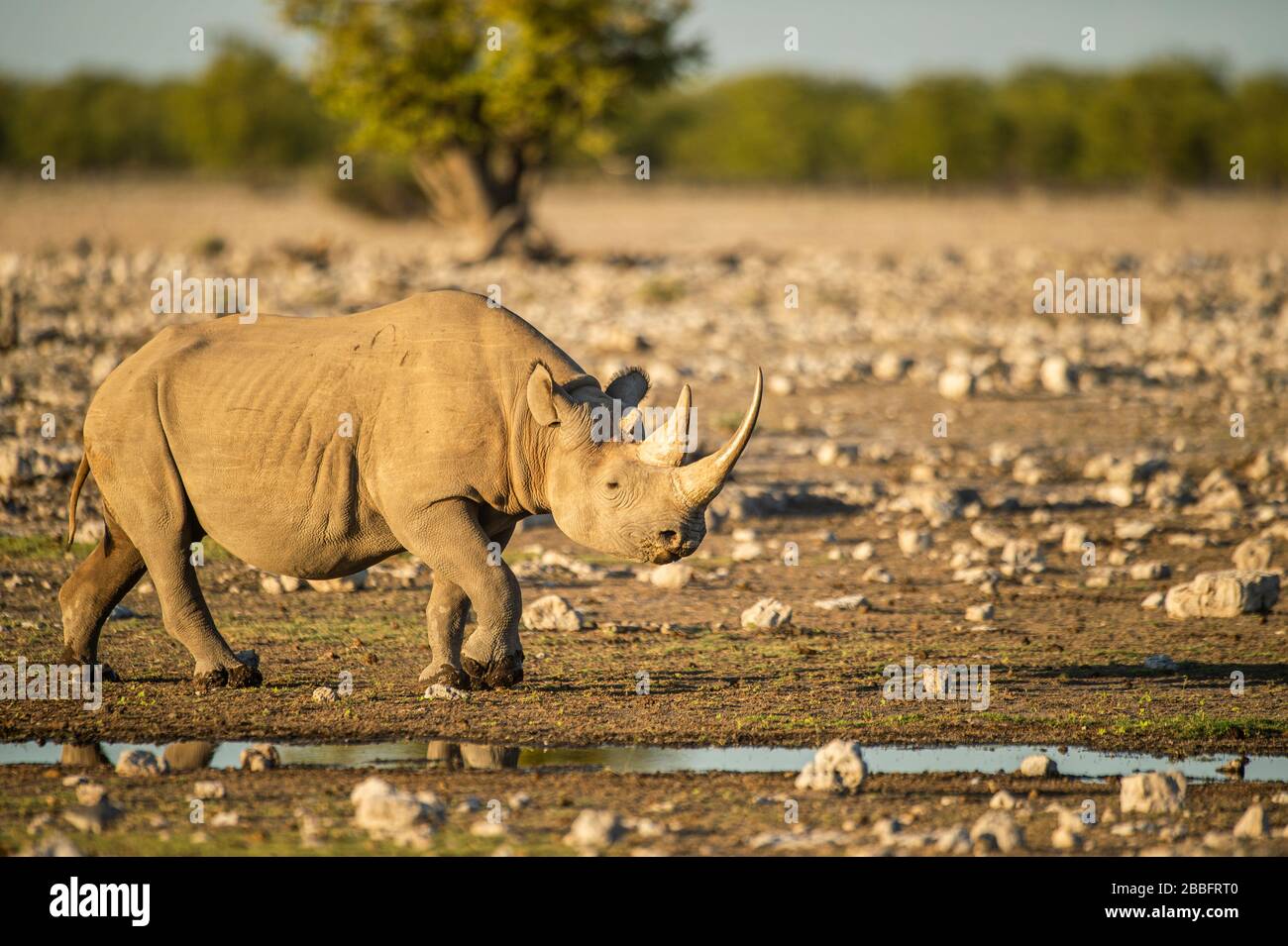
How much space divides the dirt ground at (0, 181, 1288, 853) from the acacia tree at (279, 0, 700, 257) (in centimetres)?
260

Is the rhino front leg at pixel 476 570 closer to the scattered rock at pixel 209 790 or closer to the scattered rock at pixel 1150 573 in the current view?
the scattered rock at pixel 209 790

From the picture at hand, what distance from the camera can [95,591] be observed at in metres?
8.61

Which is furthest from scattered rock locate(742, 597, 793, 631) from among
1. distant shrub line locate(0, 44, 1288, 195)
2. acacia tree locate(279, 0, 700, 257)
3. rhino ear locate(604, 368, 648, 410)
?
distant shrub line locate(0, 44, 1288, 195)

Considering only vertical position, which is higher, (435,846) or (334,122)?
(334,122)

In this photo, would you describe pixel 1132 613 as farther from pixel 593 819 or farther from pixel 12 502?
pixel 12 502

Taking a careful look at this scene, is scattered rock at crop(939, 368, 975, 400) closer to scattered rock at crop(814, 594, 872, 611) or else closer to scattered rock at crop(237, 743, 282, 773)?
scattered rock at crop(814, 594, 872, 611)

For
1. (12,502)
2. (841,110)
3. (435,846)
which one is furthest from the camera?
Result: (841,110)

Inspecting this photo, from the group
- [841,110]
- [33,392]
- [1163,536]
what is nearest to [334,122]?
[841,110]

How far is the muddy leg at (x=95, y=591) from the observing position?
28.2 ft

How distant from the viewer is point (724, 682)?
871 centimetres

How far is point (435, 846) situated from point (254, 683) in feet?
8.49

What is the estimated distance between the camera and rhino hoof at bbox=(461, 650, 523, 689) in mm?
8266

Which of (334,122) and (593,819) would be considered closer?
(593,819)

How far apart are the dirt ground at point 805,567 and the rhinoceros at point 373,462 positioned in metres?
0.46
